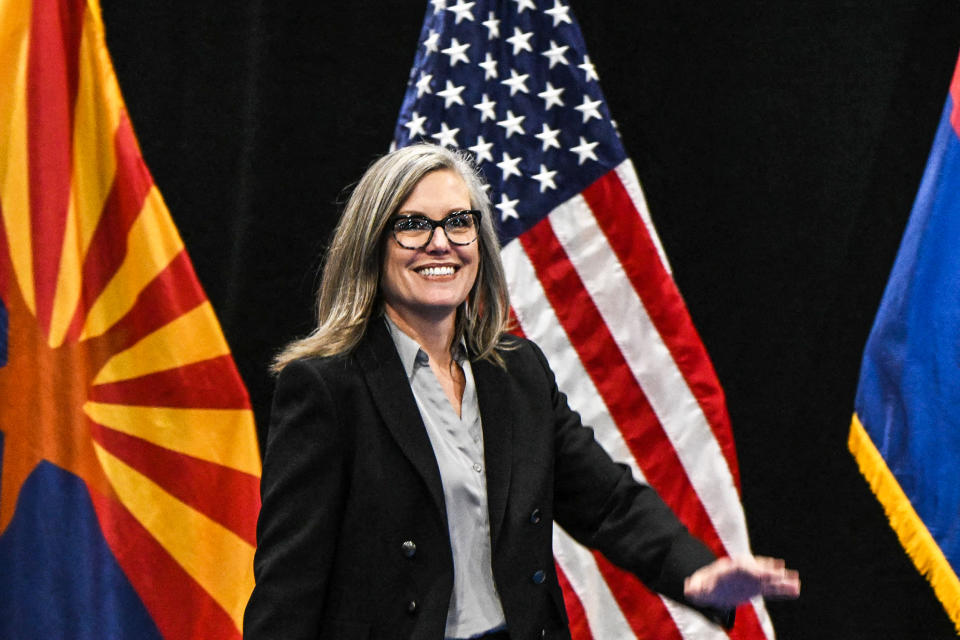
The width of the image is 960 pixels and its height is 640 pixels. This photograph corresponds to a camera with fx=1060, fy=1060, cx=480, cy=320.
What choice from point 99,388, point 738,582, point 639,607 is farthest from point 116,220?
point 738,582

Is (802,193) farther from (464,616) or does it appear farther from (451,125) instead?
(464,616)

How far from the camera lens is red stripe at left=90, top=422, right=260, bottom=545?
2.50 metres

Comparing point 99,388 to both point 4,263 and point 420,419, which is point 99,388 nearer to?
point 4,263

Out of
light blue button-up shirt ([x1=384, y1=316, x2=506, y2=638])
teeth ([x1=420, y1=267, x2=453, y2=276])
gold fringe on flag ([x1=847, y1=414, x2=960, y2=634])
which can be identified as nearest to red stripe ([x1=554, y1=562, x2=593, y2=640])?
gold fringe on flag ([x1=847, y1=414, x2=960, y2=634])

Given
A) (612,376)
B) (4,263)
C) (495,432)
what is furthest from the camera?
(612,376)

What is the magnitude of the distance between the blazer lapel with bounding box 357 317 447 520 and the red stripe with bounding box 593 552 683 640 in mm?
1204

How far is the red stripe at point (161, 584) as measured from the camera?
2471mm

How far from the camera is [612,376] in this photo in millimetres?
Answer: 2598

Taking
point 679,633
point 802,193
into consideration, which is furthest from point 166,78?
point 679,633

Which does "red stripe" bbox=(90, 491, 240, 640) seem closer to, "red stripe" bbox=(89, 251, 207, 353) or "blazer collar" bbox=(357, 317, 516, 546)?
"red stripe" bbox=(89, 251, 207, 353)

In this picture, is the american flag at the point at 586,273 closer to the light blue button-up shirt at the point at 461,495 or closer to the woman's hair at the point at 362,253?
the woman's hair at the point at 362,253

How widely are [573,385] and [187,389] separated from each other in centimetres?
93

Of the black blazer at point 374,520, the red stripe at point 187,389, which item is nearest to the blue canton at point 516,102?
the red stripe at point 187,389

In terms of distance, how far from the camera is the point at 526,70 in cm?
256
